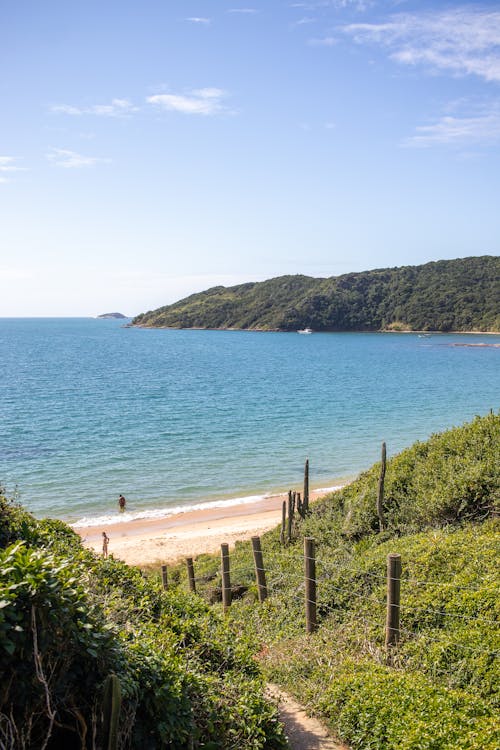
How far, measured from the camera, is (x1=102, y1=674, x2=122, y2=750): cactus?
3797mm

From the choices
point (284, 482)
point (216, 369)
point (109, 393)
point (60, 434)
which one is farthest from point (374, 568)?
point (216, 369)

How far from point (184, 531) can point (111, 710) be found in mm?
22611

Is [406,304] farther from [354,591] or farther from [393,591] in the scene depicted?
[393,591]

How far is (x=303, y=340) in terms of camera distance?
157000 mm

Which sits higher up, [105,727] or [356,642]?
[105,727]

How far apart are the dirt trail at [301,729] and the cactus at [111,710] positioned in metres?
3.09

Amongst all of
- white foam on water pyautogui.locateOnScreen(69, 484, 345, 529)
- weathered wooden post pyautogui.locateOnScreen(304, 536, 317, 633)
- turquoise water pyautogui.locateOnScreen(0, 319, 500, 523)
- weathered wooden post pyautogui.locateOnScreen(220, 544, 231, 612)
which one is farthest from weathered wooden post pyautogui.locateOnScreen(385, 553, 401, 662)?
turquoise water pyautogui.locateOnScreen(0, 319, 500, 523)

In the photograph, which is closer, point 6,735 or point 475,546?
point 6,735

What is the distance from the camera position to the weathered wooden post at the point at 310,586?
9523 millimetres

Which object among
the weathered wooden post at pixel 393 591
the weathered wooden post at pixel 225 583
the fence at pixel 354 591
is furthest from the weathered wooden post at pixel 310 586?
the weathered wooden post at pixel 225 583

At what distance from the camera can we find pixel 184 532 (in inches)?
1011

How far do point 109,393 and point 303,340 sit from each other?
97.7 meters

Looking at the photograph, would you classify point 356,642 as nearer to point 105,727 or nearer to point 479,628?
point 479,628

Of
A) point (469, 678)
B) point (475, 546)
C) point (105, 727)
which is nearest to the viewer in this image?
point (105, 727)
